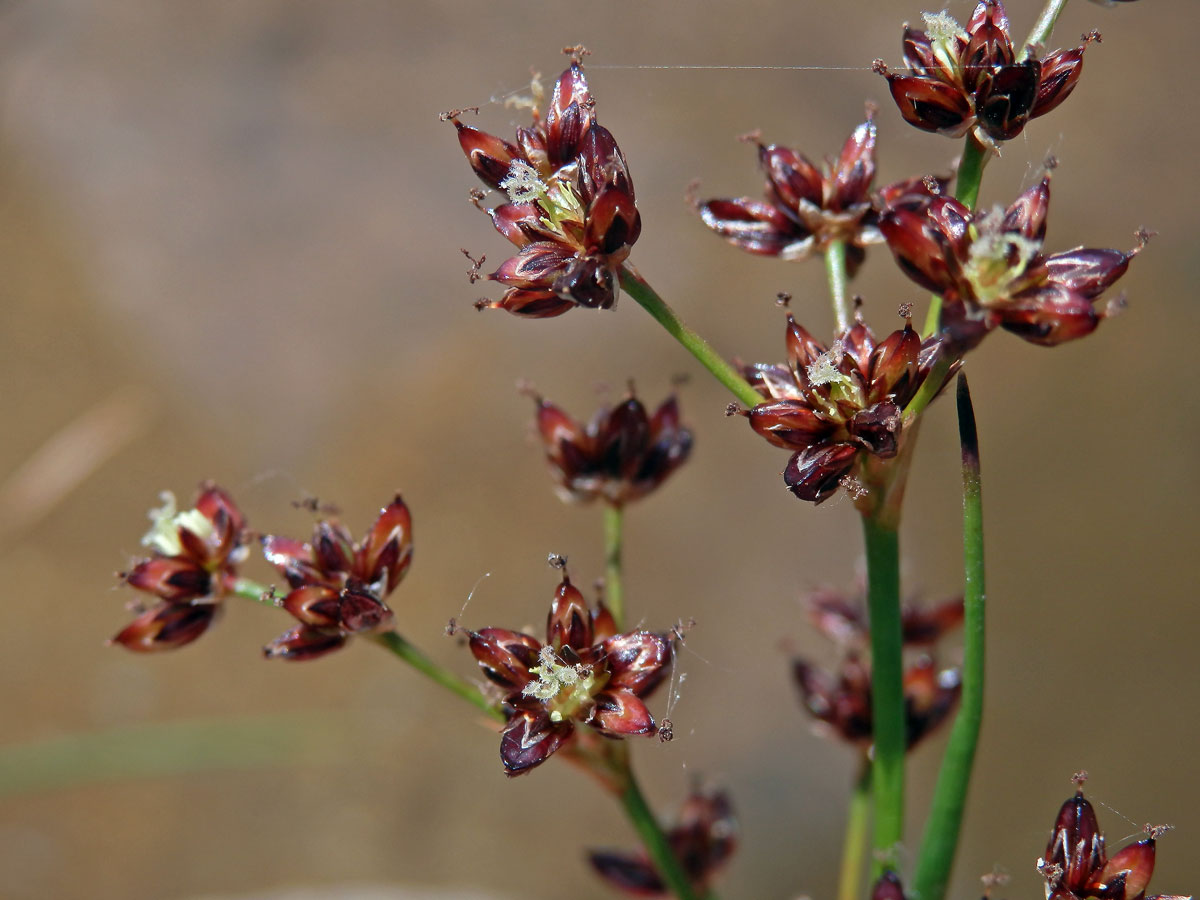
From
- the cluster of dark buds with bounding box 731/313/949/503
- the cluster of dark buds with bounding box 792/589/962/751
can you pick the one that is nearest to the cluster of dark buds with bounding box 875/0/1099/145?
the cluster of dark buds with bounding box 731/313/949/503

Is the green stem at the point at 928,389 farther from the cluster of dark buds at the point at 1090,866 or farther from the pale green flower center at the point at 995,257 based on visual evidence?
the cluster of dark buds at the point at 1090,866

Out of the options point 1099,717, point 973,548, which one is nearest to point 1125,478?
point 1099,717

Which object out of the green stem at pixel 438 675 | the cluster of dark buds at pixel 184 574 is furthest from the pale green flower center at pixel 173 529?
the green stem at pixel 438 675

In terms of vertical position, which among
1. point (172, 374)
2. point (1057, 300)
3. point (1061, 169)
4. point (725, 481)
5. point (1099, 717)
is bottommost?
point (1057, 300)

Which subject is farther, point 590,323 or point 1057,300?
point 590,323

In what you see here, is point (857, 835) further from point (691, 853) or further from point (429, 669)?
point (429, 669)

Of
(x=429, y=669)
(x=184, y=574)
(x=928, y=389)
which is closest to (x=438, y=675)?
(x=429, y=669)

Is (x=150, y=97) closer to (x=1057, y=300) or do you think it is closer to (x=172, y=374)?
(x=172, y=374)
